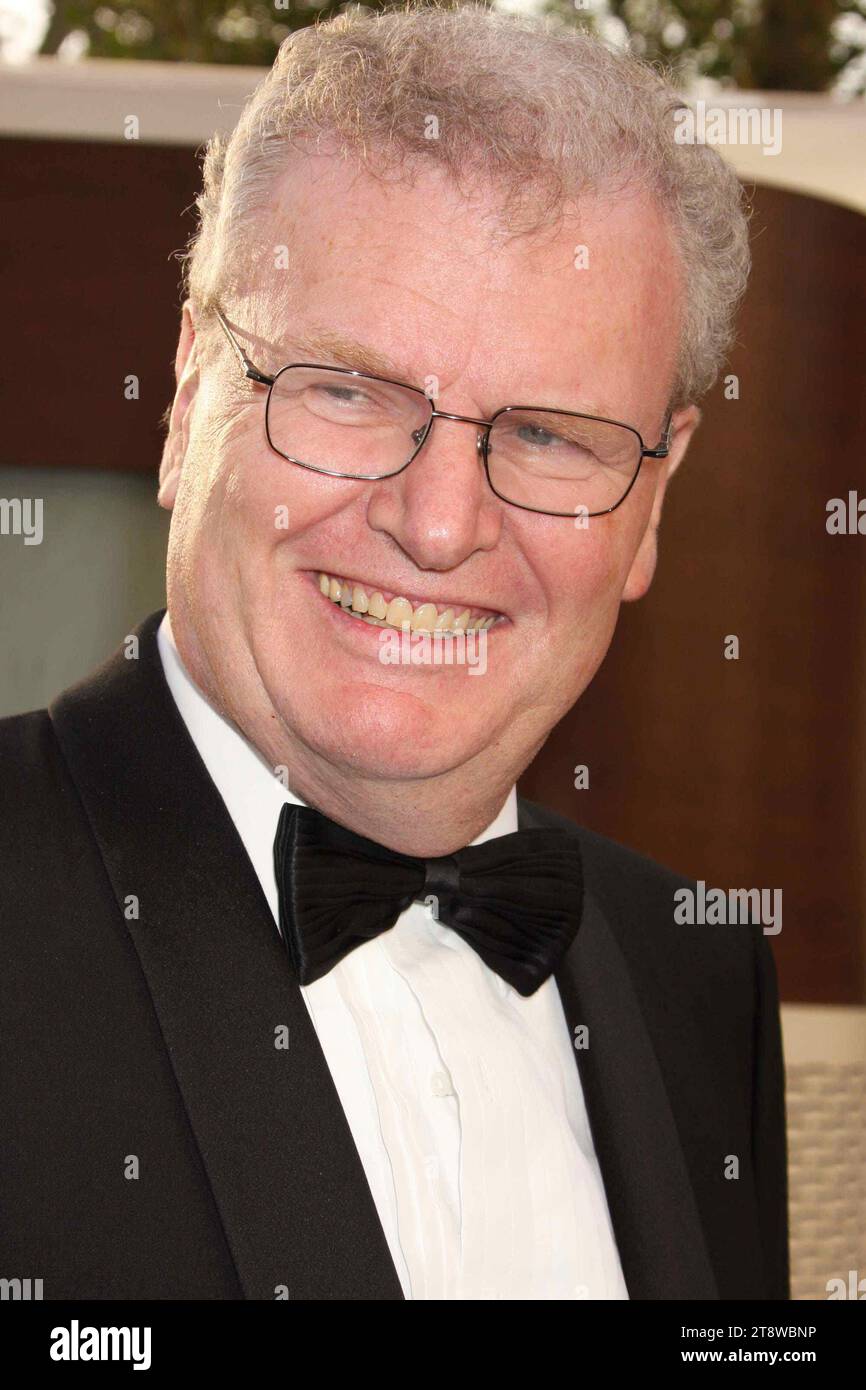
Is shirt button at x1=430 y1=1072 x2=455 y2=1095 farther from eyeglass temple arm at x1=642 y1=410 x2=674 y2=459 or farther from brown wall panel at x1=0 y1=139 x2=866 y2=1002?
brown wall panel at x1=0 y1=139 x2=866 y2=1002

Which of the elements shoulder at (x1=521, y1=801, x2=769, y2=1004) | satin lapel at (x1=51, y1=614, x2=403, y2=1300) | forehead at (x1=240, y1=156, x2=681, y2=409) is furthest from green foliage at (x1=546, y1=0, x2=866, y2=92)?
satin lapel at (x1=51, y1=614, x2=403, y2=1300)

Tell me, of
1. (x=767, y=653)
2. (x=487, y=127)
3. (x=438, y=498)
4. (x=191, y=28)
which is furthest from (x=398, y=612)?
(x=191, y=28)

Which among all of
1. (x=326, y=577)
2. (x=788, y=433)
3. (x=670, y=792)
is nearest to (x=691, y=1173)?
(x=326, y=577)

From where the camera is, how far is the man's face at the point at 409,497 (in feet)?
4.61

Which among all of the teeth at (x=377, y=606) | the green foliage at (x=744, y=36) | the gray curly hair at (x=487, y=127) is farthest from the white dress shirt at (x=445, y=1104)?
the green foliage at (x=744, y=36)

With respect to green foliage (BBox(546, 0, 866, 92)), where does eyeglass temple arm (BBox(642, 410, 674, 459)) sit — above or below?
below

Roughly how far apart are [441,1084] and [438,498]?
60 centimetres

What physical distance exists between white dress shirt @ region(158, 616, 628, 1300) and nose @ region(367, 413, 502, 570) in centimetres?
29

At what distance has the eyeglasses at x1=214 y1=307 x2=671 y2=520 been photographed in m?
1.42

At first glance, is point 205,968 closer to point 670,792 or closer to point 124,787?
point 124,787

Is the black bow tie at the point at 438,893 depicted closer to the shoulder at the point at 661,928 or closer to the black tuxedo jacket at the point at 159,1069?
the black tuxedo jacket at the point at 159,1069

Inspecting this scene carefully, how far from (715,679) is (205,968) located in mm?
2461

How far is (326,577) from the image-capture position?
4.80ft

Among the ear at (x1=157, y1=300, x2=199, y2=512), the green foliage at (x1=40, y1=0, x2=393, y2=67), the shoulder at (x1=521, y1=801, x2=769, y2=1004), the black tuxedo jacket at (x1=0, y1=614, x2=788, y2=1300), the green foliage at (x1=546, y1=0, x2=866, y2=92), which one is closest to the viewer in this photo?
the black tuxedo jacket at (x1=0, y1=614, x2=788, y2=1300)
